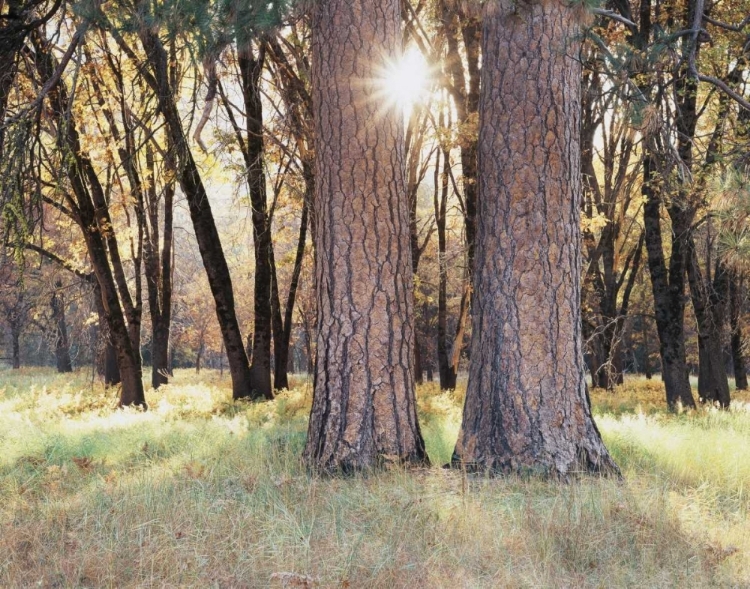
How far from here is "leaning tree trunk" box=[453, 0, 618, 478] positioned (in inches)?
200

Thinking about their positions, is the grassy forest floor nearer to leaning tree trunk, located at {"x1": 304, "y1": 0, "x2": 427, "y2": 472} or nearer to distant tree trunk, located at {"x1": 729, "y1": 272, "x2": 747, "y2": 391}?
leaning tree trunk, located at {"x1": 304, "y1": 0, "x2": 427, "y2": 472}

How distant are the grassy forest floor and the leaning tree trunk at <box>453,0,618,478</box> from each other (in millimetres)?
448

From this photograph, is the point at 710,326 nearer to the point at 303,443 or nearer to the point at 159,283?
the point at 303,443

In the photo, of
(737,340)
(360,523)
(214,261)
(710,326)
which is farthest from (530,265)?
(737,340)

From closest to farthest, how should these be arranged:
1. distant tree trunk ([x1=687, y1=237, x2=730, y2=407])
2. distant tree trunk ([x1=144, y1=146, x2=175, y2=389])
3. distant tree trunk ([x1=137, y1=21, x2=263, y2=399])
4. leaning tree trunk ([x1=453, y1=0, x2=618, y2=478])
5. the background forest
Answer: the background forest, leaning tree trunk ([x1=453, y1=0, x2=618, y2=478]), distant tree trunk ([x1=137, y1=21, x2=263, y2=399]), distant tree trunk ([x1=687, y1=237, x2=730, y2=407]), distant tree trunk ([x1=144, y1=146, x2=175, y2=389])

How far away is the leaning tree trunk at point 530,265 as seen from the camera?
200 inches

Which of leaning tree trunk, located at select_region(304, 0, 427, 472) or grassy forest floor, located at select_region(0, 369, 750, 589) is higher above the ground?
leaning tree trunk, located at select_region(304, 0, 427, 472)

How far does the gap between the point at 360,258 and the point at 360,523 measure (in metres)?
2.09

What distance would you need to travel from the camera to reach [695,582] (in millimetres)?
3246

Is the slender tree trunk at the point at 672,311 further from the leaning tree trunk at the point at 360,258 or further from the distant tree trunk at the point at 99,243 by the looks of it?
the distant tree trunk at the point at 99,243

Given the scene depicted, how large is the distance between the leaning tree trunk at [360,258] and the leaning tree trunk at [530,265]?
649mm

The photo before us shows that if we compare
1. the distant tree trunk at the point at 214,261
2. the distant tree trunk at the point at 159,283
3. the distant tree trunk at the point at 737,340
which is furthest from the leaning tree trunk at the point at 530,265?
the distant tree trunk at the point at 737,340

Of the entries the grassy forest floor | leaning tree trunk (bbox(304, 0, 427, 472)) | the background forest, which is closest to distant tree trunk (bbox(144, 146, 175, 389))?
the background forest

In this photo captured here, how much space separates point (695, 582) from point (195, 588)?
2437 millimetres
